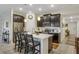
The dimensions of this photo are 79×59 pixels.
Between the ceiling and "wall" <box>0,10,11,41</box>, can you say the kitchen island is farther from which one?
"wall" <box>0,10,11,41</box>

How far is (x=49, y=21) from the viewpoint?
197 cm

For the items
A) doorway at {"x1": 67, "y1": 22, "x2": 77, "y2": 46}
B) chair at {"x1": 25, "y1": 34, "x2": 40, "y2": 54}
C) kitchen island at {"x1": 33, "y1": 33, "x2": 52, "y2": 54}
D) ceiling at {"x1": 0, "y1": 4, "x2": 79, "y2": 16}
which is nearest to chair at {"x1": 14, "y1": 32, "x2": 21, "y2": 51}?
chair at {"x1": 25, "y1": 34, "x2": 40, "y2": 54}

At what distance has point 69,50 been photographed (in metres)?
1.96

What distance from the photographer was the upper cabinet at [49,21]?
1.95 meters

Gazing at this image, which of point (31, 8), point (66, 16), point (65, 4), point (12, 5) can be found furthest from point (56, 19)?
point (12, 5)

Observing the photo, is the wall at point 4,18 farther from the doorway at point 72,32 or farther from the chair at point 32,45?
the doorway at point 72,32

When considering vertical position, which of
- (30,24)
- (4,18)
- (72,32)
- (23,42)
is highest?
(4,18)

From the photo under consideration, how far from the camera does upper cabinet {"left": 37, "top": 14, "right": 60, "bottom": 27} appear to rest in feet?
6.40

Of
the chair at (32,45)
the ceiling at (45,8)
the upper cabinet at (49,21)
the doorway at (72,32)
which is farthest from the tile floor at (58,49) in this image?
the ceiling at (45,8)

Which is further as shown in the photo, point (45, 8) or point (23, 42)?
point (23, 42)

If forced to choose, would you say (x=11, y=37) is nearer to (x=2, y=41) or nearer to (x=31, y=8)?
(x=2, y=41)

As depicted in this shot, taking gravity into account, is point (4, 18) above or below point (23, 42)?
above

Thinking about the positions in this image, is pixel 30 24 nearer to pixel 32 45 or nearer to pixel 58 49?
pixel 32 45

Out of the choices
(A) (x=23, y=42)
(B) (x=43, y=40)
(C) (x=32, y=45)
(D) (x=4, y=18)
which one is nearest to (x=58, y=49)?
(B) (x=43, y=40)
